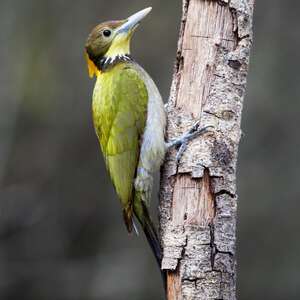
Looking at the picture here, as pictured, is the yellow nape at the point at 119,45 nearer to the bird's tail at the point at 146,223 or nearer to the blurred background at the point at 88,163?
the bird's tail at the point at 146,223

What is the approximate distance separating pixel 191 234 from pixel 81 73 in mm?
6245

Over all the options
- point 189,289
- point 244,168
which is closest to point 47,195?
point 244,168

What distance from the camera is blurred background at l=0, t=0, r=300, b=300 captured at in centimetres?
1004

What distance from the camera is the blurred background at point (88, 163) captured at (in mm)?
10039

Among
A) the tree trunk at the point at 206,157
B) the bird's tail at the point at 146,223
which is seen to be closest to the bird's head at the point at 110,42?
the tree trunk at the point at 206,157

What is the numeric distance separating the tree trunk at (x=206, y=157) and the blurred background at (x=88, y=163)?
4.83m

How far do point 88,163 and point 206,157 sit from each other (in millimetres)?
5769

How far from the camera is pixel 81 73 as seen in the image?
35.8 ft

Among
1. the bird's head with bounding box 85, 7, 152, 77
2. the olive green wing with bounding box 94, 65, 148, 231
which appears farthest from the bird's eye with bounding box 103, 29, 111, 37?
the olive green wing with bounding box 94, 65, 148, 231

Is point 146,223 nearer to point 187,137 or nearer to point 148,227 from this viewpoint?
point 148,227

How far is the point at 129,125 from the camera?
19.0ft

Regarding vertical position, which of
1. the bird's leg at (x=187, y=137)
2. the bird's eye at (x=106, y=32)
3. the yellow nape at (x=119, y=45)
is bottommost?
the bird's leg at (x=187, y=137)

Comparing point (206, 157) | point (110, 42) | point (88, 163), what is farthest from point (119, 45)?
point (88, 163)

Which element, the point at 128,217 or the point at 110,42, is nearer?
the point at 128,217
